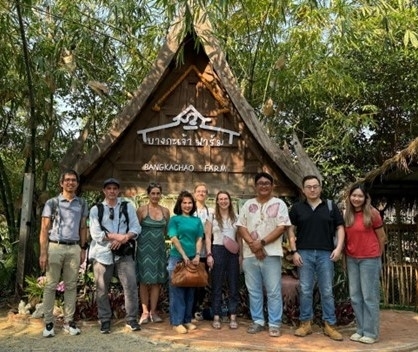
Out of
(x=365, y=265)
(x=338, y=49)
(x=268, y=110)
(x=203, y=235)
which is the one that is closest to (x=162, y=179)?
(x=203, y=235)

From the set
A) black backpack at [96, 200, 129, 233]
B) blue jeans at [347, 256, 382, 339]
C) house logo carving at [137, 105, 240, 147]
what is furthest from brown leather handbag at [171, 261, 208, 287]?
house logo carving at [137, 105, 240, 147]

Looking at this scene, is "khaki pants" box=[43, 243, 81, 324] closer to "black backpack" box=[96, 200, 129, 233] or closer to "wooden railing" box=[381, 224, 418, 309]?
"black backpack" box=[96, 200, 129, 233]

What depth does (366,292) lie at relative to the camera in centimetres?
511

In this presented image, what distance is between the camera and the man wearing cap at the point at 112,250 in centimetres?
528

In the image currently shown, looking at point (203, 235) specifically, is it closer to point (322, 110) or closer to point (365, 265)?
point (365, 265)

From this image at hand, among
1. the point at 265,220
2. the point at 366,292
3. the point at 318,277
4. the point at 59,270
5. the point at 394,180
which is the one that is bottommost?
the point at 366,292

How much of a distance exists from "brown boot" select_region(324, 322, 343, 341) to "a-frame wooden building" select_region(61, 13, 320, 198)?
1.92m

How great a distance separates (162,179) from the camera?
6902 mm

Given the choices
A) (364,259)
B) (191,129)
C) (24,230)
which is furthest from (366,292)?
(24,230)

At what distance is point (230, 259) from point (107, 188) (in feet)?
5.00

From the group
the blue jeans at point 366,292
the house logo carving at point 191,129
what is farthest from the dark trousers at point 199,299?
the house logo carving at point 191,129

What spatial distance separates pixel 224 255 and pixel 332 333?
1359 millimetres

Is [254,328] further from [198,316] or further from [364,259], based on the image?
[364,259]

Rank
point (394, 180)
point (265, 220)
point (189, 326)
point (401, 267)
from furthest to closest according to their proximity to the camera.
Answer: point (394, 180), point (401, 267), point (189, 326), point (265, 220)
